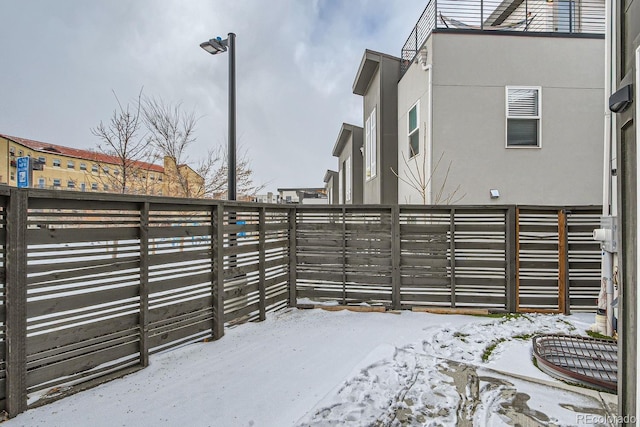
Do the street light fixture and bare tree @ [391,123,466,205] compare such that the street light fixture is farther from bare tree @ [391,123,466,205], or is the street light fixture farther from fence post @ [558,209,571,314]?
fence post @ [558,209,571,314]

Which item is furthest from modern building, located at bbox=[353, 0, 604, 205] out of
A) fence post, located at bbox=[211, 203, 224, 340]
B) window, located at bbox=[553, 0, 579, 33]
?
fence post, located at bbox=[211, 203, 224, 340]

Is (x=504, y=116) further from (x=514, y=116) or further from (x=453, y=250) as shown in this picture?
(x=453, y=250)

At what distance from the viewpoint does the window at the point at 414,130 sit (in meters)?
7.30

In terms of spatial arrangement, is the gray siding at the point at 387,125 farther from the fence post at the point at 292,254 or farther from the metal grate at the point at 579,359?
the metal grate at the point at 579,359

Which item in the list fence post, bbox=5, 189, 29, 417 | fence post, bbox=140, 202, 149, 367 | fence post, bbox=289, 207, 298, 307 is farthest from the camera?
fence post, bbox=289, 207, 298, 307

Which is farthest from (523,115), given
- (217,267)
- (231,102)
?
(217,267)

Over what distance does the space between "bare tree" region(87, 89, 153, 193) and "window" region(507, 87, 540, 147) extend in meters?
8.32

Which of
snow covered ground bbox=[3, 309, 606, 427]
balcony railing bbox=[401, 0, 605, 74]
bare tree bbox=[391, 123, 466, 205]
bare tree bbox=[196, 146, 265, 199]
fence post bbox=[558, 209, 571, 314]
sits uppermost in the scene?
balcony railing bbox=[401, 0, 605, 74]

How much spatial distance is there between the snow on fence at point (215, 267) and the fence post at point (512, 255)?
2 cm

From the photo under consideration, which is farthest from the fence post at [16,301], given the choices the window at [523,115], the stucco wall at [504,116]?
the window at [523,115]

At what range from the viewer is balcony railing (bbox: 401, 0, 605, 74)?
6.94 m

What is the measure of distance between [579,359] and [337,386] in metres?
2.32

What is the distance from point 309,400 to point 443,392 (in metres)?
1.04

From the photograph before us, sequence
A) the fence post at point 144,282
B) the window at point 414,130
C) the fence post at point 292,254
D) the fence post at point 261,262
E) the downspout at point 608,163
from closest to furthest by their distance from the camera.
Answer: the fence post at point 144,282 → the downspout at point 608,163 → the fence post at point 261,262 → the fence post at point 292,254 → the window at point 414,130
